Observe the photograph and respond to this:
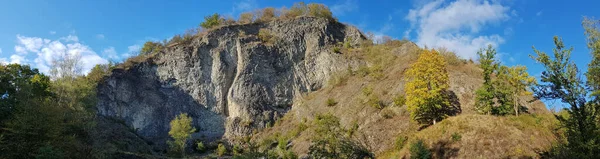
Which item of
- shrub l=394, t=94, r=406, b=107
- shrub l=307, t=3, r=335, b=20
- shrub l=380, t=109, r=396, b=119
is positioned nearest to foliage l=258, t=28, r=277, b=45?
shrub l=307, t=3, r=335, b=20

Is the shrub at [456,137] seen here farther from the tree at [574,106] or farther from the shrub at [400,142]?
the tree at [574,106]

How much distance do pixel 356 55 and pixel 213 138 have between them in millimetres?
24604

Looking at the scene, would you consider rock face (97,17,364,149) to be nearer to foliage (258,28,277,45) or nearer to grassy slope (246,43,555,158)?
foliage (258,28,277,45)

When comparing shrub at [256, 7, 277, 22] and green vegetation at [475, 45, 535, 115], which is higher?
shrub at [256, 7, 277, 22]

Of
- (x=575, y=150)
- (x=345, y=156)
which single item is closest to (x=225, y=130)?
(x=345, y=156)

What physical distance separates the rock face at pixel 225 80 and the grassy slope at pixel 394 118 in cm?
354

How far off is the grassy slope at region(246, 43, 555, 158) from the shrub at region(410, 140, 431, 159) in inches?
91.2

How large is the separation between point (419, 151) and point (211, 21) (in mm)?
49090

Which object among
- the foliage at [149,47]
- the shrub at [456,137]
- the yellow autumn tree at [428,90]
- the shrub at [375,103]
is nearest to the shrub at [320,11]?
the foliage at [149,47]

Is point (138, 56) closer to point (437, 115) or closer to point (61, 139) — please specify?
point (61, 139)

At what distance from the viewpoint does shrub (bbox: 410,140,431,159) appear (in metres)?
28.0

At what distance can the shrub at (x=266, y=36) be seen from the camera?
62384 millimetres

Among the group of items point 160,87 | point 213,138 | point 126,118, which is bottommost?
point 213,138

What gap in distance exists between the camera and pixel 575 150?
44.4 feet
